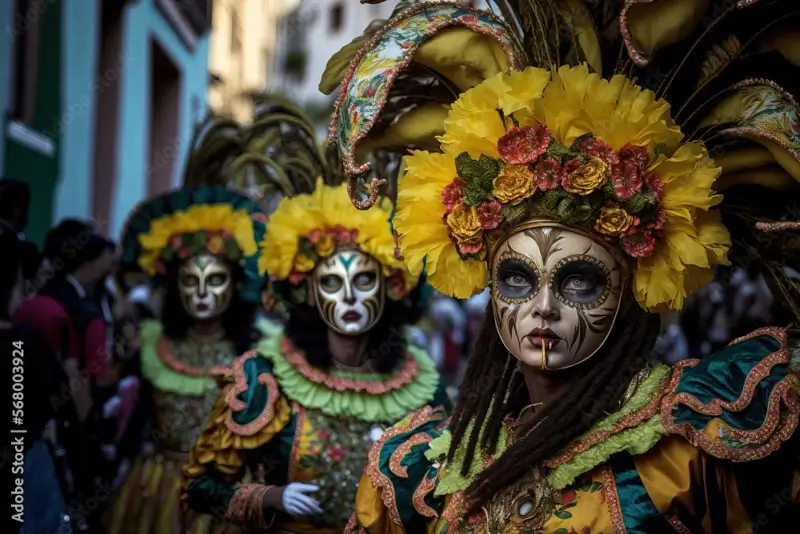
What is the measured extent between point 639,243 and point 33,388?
2.39m

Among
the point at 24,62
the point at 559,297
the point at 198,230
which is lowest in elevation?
the point at 559,297

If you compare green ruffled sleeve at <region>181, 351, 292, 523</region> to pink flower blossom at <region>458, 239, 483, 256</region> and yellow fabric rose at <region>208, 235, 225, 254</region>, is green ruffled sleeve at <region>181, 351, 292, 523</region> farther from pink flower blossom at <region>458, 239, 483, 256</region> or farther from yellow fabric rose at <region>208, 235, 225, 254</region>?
yellow fabric rose at <region>208, 235, 225, 254</region>

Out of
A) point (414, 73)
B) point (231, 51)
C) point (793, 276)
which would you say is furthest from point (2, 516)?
point (231, 51)

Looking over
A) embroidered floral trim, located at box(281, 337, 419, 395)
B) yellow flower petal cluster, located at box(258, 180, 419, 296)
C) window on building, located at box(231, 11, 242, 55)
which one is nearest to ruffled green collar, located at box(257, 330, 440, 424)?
embroidered floral trim, located at box(281, 337, 419, 395)

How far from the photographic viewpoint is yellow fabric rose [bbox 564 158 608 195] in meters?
2.87

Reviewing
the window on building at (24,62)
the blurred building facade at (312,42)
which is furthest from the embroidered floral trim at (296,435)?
the blurred building facade at (312,42)

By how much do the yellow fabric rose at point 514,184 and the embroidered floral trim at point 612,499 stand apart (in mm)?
741

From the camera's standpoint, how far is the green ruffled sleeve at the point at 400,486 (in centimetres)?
319

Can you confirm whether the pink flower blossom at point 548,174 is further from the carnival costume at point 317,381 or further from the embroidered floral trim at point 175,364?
the embroidered floral trim at point 175,364

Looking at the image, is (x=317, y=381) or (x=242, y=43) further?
(x=242, y=43)

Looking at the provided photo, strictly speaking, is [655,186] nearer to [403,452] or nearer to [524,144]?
[524,144]

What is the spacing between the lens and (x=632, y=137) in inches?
114

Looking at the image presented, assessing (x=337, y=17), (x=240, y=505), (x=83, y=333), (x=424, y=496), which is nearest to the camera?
(x=424, y=496)

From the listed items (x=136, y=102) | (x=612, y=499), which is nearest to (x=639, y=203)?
(x=612, y=499)
